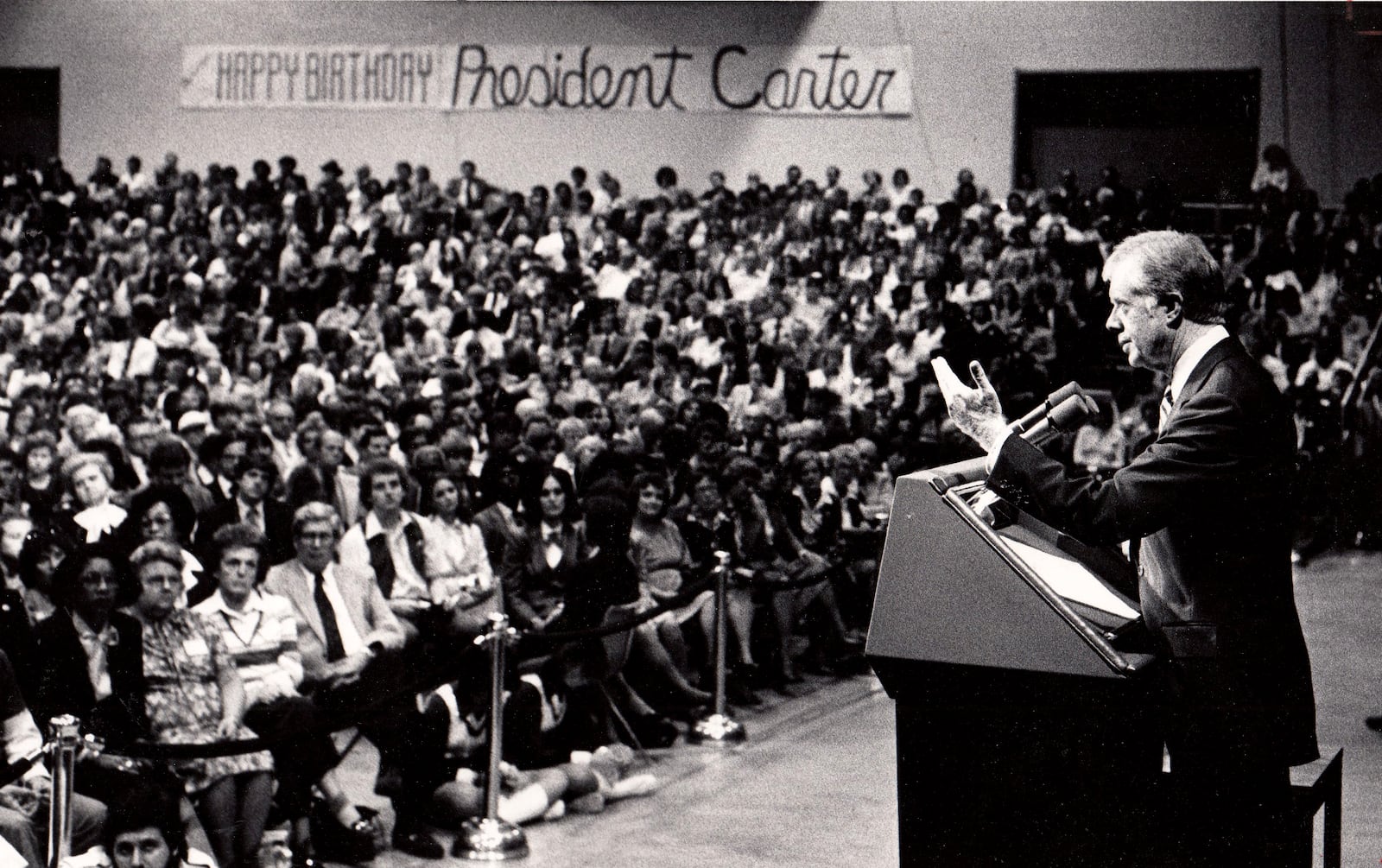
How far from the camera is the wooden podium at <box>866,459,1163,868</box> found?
2549 mm

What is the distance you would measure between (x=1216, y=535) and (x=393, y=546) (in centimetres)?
504

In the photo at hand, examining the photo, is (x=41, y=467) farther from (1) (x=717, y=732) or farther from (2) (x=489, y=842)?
(2) (x=489, y=842)

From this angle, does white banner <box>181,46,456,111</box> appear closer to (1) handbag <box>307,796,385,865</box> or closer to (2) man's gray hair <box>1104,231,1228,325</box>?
(1) handbag <box>307,796,385,865</box>

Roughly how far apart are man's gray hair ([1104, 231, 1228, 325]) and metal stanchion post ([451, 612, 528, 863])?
339 cm

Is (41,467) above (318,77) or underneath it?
underneath

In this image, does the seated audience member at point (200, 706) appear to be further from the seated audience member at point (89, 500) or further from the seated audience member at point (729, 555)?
the seated audience member at point (729, 555)

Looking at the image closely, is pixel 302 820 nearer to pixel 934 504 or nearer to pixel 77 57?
pixel 934 504

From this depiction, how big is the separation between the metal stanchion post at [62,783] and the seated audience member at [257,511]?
116 inches

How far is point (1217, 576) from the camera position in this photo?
2629 millimetres

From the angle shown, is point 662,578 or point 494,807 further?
point 662,578

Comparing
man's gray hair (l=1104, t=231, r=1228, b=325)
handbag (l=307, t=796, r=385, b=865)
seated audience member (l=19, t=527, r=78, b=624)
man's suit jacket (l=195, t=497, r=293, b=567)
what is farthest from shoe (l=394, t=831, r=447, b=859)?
man's gray hair (l=1104, t=231, r=1228, b=325)

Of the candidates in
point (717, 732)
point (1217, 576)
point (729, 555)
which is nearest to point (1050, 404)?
point (1217, 576)

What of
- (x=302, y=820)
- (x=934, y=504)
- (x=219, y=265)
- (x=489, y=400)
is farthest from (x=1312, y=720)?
(x=219, y=265)

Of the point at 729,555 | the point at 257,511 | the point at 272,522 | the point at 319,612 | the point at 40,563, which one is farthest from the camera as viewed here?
the point at 257,511
